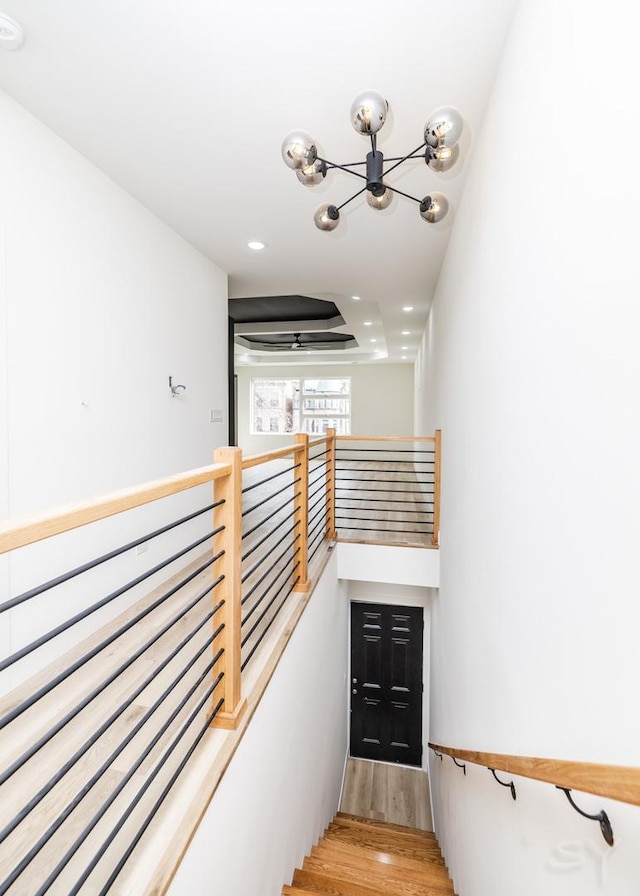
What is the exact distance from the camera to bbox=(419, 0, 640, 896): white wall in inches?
31.0

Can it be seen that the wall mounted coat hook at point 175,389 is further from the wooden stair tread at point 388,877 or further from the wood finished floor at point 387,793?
the wood finished floor at point 387,793

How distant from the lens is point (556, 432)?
1.09 metres

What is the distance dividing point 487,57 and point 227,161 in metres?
1.32

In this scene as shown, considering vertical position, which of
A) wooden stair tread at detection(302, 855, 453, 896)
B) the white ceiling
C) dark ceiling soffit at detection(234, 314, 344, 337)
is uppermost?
dark ceiling soffit at detection(234, 314, 344, 337)

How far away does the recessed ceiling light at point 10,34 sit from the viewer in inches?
62.1

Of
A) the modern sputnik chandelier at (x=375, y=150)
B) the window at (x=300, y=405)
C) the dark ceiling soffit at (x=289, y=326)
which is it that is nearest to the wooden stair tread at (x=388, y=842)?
the modern sputnik chandelier at (x=375, y=150)

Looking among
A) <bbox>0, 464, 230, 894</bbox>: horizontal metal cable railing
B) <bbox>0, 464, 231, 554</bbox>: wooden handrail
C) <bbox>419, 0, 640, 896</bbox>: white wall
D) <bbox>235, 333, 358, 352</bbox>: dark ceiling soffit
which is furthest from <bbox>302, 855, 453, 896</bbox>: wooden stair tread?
<bbox>235, 333, 358, 352</bbox>: dark ceiling soffit

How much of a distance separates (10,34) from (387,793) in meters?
6.56

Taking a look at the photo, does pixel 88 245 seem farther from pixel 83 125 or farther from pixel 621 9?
pixel 621 9

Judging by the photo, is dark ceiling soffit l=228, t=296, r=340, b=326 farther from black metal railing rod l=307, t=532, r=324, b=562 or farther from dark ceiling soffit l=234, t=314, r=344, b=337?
black metal railing rod l=307, t=532, r=324, b=562

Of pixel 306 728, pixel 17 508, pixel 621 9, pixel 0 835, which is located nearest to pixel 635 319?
pixel 621 9

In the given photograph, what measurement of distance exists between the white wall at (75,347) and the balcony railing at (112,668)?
5 cm

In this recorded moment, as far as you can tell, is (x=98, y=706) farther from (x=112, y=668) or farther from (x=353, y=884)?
(x=353, y=884)

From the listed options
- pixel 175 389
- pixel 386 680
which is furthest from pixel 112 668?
pixel 386 680
